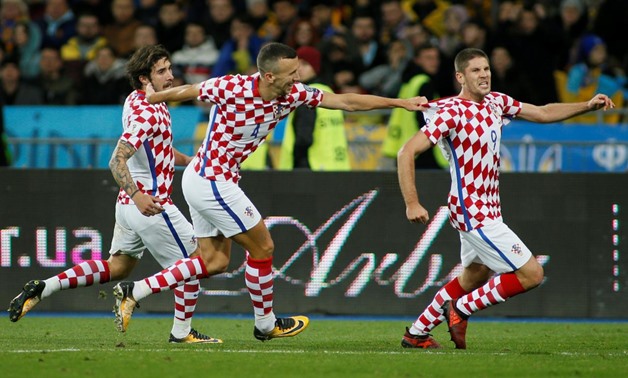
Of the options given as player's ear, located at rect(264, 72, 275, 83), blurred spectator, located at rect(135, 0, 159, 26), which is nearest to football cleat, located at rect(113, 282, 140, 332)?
player's ear, located at rect(264, 72, 275, 83)

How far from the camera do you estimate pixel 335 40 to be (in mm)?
Result: 16531

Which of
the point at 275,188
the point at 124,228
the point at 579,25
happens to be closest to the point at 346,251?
the point at 275,188

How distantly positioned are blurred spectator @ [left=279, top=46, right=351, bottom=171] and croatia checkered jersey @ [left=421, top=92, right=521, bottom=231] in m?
4.08

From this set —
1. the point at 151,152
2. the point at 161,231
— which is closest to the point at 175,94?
the point at 151,152

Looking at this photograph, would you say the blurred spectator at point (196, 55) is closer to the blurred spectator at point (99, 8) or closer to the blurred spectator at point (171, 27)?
the blurred spectator at point (171, 27)

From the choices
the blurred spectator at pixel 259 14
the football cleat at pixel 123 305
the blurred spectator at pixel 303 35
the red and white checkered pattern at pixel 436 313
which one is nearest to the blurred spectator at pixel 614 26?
the blurred spectator at pixel 303 35

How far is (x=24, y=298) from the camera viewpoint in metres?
9.42

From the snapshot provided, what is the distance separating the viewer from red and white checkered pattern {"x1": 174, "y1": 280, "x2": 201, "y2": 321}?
959cm

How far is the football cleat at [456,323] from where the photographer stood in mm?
9164

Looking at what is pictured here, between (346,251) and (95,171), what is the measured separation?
2.78 metres

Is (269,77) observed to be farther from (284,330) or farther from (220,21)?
(220,21)

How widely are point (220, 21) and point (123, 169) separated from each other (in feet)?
30.7

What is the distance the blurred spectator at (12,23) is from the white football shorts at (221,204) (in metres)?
9.68

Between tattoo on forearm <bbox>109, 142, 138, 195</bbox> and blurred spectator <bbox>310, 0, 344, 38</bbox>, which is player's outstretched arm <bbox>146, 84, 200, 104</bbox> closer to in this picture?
tattoo on forearm <bbox>109, 142, 138, 195</bbox>
